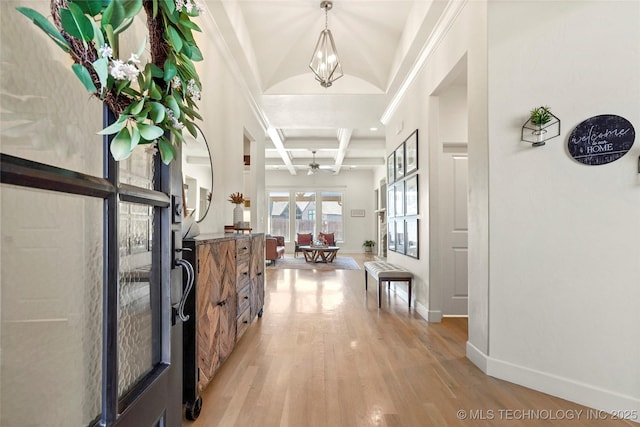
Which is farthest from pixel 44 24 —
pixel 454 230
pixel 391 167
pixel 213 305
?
pixel 391 167

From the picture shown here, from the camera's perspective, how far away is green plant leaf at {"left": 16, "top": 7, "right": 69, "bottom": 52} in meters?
0.52

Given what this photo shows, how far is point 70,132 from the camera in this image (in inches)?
30.7

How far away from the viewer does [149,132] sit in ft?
2.20

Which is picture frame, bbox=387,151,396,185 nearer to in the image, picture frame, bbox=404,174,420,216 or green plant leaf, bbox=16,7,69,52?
picture frame, bbox=404,174,420,216

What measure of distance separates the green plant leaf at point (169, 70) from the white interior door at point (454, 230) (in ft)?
12.3

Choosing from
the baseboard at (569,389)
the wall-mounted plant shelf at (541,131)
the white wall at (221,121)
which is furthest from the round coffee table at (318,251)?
the wall-mounted plant shelf at (541,131)

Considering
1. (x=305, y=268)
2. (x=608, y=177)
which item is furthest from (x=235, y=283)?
(x=305, y=268)

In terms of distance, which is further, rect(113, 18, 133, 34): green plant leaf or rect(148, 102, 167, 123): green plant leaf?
rect(148, 102, 167, 123): green plant leaf

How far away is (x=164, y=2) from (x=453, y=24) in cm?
313

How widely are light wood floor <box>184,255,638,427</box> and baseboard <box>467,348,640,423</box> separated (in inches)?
2.0

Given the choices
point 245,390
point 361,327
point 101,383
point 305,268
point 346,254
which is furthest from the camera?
point 346,254

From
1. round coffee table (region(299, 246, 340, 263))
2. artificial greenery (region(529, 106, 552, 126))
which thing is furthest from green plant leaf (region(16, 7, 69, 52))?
round coffee table (region(299, 246, 340, 263))

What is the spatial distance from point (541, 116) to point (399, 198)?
3.04 meters

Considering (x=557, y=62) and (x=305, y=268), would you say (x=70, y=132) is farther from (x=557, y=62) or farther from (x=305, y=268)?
(x=305, y=268)
